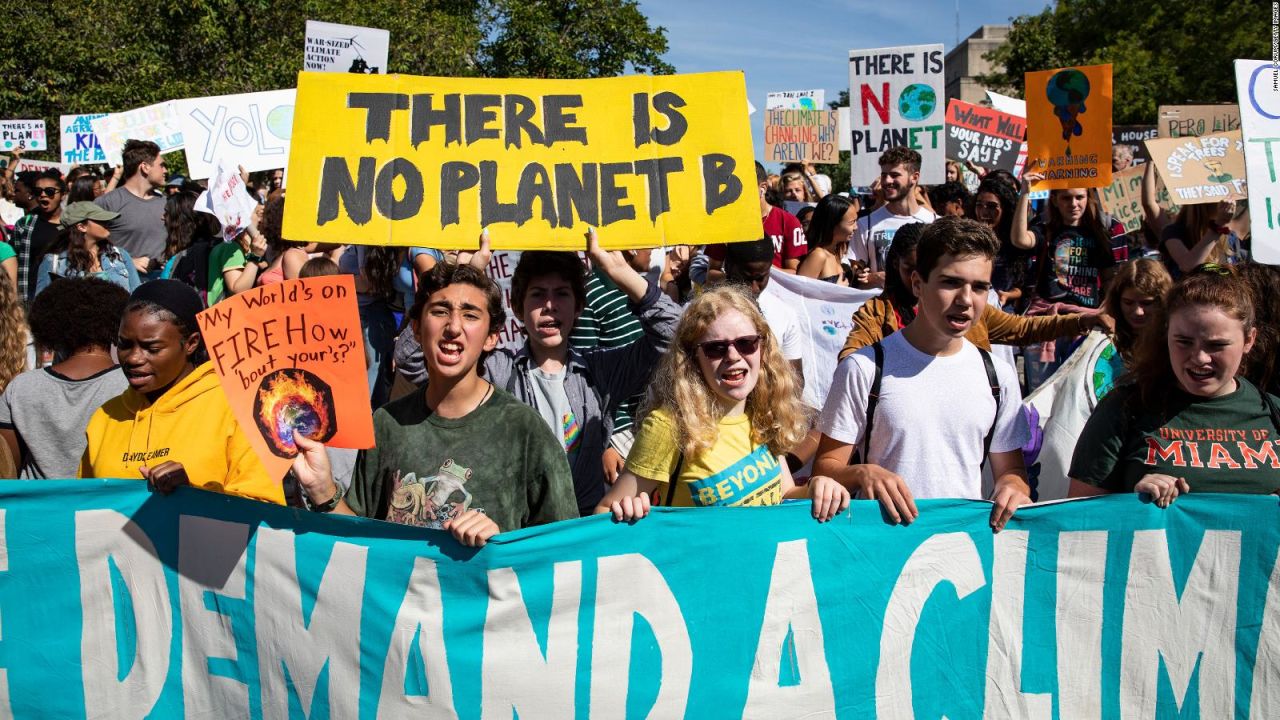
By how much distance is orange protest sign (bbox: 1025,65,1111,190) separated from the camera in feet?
24.7

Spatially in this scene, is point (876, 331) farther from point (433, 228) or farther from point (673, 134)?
point (433, 228)

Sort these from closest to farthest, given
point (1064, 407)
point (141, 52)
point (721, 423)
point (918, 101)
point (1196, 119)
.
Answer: point (721, 423)
point (1064, 407)
point (918, 101)
point (1196, 119)
point (141, 52)

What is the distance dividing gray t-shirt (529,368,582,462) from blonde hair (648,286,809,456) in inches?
25.5

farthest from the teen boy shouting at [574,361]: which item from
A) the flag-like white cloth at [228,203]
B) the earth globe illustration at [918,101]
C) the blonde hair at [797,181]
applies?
the blonde hair at [797,181]

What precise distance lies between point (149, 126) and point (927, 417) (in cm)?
1165

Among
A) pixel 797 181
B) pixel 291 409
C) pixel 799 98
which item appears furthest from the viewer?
pixel 799 98

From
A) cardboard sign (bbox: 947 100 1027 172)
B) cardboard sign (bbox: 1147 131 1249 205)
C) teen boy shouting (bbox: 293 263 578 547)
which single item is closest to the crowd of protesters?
teen boy shouting (bbox: 293 263 578 547)

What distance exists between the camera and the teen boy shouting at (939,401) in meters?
3.48

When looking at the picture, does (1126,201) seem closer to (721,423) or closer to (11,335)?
→ (721,423)

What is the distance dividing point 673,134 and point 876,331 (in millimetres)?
1131

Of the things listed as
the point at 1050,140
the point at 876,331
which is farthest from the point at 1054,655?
the point at 1050,140

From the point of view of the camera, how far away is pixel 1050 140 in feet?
25.7

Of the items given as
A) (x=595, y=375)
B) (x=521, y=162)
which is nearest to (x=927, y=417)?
(x=595, y=375)

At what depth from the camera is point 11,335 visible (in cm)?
450
